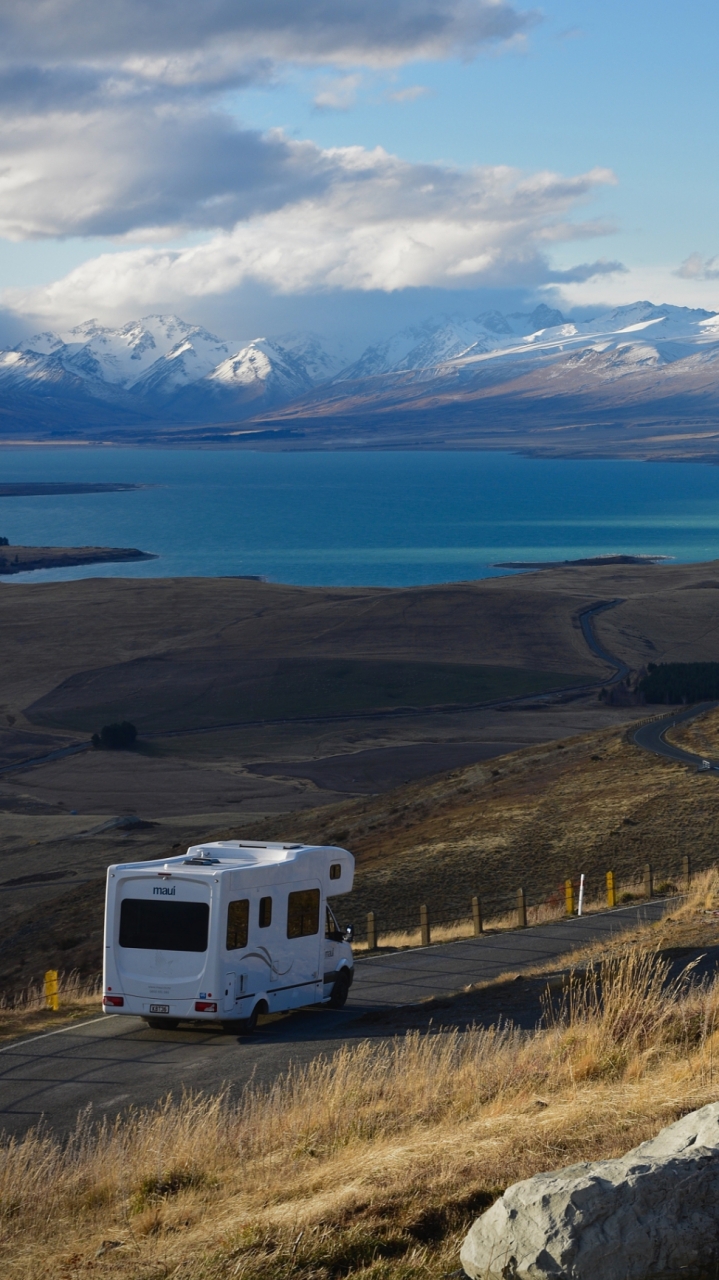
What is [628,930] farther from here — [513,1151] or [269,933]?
[513,1151]

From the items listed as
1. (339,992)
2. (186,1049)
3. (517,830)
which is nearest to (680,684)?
(517,830)

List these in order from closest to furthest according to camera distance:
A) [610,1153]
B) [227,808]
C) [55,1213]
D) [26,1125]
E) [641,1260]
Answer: [641,1260] < [610,1153] < [55,1213] < [26,1125] < [227,808]

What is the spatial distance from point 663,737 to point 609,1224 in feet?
133

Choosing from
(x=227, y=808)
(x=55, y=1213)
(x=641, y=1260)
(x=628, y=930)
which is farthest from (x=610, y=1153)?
(x=227, y=808)

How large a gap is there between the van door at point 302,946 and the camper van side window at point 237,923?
0.71 meters

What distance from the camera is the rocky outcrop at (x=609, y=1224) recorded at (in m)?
5.59

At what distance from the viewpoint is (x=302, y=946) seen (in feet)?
51.5

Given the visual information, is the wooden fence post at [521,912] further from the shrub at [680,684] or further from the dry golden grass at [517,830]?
the shrub at [680,684]

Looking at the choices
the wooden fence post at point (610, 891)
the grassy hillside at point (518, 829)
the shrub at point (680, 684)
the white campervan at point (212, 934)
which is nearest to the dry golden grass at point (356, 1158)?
the white campervan at point (212, 934)

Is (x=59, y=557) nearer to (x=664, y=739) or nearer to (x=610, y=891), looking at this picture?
(x=664, y=739)

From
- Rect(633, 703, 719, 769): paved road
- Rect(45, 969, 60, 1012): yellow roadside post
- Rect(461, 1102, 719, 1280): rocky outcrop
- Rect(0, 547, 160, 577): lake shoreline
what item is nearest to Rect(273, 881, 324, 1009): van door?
Rect(45, 969, 60, 1012): yellow roadside post

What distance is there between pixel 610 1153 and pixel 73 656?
8994 cm

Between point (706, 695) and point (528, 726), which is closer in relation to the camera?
point (528, 726)

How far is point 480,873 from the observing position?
29203 mm
